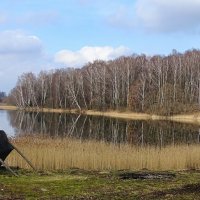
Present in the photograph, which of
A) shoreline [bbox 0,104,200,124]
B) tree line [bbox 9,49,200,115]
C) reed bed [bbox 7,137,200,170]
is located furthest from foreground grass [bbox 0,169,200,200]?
tree line [bbox 9,49,200,115]

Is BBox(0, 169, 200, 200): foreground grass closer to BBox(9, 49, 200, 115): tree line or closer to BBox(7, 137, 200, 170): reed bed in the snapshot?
BBox(7, 137, 200, 170): reed bed

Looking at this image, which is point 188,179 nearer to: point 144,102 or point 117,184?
point 117,184

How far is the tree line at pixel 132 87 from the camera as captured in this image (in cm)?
7444

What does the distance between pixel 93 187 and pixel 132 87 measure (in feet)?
234

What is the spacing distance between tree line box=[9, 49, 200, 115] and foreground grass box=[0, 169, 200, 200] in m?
58.8

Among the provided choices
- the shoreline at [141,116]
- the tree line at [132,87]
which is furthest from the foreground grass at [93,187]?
the tree line at [132,87]

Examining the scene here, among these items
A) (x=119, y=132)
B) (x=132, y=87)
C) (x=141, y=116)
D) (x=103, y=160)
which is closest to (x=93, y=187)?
(x=103, y=160)

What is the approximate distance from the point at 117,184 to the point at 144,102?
66.0 meters

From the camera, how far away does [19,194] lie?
8.24 metres

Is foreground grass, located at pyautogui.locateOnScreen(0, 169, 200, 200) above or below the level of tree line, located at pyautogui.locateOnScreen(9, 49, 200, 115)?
below

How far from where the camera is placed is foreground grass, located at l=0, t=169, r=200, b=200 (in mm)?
8266

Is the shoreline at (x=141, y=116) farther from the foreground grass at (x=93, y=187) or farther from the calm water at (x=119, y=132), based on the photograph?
the foreground grass at (x=93, y=187)

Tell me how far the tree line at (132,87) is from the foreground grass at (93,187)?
58.8 m

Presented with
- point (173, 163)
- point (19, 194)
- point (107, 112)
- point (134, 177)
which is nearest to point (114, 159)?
point (173, 163)
